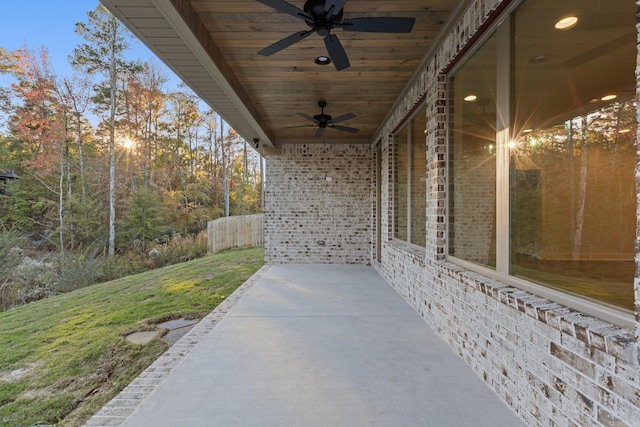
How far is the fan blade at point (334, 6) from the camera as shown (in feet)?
6.60

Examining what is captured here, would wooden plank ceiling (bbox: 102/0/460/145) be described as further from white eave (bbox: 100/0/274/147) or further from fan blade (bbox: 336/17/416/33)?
fan blade (bbox: 336/17/416/33)

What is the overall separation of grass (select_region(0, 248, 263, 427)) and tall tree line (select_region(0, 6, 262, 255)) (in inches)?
267

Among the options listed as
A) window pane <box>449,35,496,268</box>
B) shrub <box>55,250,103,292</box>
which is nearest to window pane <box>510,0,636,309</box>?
window pane <box>449,35,496,268</box>

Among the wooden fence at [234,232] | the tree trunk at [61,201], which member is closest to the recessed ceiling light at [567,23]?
the wooden fence at [234,232]

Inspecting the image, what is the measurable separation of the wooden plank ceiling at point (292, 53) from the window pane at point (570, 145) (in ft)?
3.12

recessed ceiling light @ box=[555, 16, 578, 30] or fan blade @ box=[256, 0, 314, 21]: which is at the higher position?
fan blade @ box=[256, 0, 314, 21]

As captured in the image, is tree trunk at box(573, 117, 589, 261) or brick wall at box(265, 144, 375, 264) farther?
brick wall at box(265, 144, 375, 264)

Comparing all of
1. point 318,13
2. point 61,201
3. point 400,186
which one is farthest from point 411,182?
point 61,201

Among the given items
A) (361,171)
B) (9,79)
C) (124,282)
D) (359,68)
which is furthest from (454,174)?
(9,79)

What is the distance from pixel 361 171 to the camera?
7.36 metres

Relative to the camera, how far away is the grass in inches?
93.2

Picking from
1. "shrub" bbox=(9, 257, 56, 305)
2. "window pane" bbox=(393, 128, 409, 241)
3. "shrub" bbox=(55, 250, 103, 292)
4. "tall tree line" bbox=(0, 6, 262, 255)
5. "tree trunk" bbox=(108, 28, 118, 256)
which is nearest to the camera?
"window pane" bbox=(393, 128, 409, 241)

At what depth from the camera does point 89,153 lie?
13578 millimetres

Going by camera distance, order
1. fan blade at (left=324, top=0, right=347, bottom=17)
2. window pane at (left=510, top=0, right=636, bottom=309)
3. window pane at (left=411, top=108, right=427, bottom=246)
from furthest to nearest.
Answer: window pane at (left=411, top=108, right=427, bottom=246), fan blade at (left=324, top=0, right=347, bottom=17), window pane at (left=510, top=0, right=636, bottom=309)
